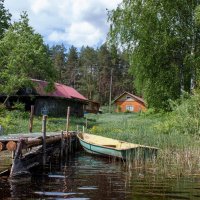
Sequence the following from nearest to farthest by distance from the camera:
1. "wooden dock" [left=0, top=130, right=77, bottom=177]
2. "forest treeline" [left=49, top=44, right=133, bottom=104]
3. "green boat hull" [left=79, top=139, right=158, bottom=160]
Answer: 1. "wooden dock" [left=0, top=130, right=77, bottom=177]
2. "green boat hull" [left=79, top=139, right=158, bottom=160]
3. "forest treeline" [left=49, top=44, right=133, bottom=104]

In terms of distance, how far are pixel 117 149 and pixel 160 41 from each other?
12591 millimetres

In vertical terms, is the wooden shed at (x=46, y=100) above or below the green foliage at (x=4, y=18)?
below

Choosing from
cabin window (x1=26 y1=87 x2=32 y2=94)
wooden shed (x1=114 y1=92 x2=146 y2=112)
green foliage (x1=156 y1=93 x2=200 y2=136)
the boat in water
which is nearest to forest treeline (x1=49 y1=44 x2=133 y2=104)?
wooden shed (x1=114 y1=92 x2=146 y2=112)

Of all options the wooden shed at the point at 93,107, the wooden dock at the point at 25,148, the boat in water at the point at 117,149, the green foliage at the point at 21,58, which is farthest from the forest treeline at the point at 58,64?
the wooden dock at the point at 25,148

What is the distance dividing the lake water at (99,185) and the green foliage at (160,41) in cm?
1468

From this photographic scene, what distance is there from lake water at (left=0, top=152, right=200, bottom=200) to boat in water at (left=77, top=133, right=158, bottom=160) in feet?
4.02

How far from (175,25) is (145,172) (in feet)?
55.2

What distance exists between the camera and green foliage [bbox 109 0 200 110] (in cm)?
2747

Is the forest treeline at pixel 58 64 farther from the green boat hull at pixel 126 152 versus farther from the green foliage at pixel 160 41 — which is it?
the green boat hull at pixel 126 152

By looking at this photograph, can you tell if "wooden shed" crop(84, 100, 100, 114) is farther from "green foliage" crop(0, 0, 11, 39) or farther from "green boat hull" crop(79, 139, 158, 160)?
"green boat hull" crop(79, 139, 158, 160)

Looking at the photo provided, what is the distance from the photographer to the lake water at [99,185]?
1006 centimetres

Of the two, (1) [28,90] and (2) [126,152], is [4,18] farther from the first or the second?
(2) [126,152]

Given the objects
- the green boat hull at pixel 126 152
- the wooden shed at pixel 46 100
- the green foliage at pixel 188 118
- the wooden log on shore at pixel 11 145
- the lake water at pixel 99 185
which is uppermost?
the wooden shed at pixel 46 100

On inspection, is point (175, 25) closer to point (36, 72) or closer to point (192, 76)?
point (192, 76)
